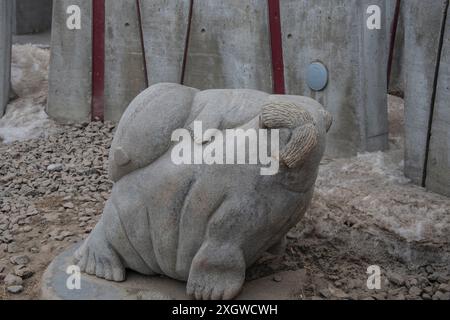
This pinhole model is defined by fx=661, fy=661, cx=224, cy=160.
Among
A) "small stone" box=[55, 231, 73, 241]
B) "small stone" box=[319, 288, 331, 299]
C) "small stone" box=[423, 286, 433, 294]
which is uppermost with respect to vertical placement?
"small stone" box=[319, 288, 331, 299]

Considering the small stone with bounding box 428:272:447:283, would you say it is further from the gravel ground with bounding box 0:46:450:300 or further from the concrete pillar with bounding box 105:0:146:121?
the concrete pillar with bounding box 105:0:146:121

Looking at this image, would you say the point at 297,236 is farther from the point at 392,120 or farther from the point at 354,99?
the point at 392,120

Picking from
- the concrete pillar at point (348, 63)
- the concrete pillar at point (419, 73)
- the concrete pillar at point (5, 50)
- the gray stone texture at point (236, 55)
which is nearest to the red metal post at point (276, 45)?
the gray stone texture at point (236, 55)

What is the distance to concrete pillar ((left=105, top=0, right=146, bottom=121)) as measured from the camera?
628cm

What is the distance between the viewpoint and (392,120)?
5719 mm

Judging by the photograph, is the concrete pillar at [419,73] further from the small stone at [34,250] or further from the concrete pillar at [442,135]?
the small stone at [34,250]

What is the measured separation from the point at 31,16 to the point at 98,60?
3.82 meters

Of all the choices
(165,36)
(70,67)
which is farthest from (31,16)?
(165,36)

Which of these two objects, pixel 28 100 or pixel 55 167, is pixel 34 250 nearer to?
pixel 55 167

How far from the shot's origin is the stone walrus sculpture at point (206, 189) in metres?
3.07

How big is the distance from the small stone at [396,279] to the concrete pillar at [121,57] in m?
3.40

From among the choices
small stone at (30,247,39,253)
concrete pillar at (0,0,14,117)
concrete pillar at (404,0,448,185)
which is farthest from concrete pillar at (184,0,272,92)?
small stone at (30,247,39,253)

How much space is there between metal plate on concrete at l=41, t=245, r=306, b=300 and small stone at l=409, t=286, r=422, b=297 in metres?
Result: 0.58

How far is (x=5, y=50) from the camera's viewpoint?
6.79 m
